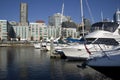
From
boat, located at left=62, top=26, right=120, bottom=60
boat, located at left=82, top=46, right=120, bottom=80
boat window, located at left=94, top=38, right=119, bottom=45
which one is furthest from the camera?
boat window, located at left=94, top=38, right=119, bottom=45

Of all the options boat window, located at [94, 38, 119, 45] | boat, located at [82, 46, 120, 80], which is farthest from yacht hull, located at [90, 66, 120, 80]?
boat window, located at [94, 38, 119, 45]

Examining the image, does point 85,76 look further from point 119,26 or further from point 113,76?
point 119,26

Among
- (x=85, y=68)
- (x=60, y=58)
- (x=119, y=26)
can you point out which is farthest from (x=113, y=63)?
(x=60, y=58)

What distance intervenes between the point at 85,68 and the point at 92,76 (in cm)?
570

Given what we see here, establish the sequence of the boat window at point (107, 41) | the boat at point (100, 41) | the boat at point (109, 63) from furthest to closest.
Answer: the boat window at point (107, 41) → the boat at point (100, 41) → the boat at point (109, 63)

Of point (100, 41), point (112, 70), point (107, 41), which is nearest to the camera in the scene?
point (112, 70)

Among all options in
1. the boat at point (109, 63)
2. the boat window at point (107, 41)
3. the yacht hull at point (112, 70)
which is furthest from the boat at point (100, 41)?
the yacht hull at point (112, 70)

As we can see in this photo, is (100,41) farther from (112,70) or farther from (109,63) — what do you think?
(112,70)

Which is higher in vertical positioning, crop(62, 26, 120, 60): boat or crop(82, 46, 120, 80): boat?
crop(62, 26, 120, 60): boat

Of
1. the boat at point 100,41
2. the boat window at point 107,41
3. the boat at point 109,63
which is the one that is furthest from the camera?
the boat window at point 107,41

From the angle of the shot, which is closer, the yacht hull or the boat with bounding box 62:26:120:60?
the yacht hull

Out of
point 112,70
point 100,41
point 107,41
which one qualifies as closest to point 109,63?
point 112,70

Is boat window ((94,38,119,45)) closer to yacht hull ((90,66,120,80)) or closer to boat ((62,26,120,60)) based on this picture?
boat ((62,26,120,60))

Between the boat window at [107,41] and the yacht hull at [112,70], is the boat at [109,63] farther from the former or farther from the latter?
the boat window at [107,41]
